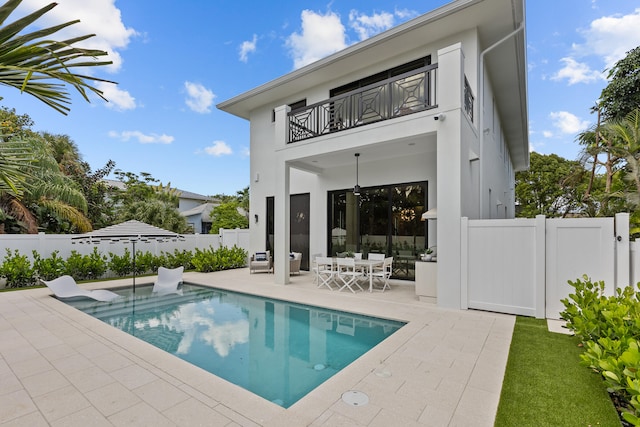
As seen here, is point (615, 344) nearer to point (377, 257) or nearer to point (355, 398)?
point (355, 398)

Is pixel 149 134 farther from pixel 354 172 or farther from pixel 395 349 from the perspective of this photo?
pixel 395 349

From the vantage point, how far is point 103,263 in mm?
10758

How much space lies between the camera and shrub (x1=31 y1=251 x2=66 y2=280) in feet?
31.2

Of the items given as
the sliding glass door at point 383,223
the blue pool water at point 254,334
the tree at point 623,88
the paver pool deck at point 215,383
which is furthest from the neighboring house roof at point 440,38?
the blue pool water at point 254,334

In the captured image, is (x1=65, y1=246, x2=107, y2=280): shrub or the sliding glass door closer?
the sliding glass door

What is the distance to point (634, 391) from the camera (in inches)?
84.1

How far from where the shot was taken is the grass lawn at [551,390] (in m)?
2.81

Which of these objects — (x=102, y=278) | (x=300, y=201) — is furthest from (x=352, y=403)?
(x=102, y=278)

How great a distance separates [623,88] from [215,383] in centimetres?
1832

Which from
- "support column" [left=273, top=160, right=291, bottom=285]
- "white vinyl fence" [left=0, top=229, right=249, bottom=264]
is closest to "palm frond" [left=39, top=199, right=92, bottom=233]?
"white vinyl fence" [left=0, top=229, right=249, bottom=264]

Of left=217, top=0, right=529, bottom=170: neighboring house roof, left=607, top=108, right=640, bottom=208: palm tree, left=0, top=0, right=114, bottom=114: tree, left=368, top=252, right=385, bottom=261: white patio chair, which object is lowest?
left=368, top=252, right=385, bottom=261: white patio chair

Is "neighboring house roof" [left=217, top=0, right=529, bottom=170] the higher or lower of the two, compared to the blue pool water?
higher

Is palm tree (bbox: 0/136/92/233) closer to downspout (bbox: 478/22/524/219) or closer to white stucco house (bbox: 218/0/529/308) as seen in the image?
white stucco house (bbox: 218/0/529/308)

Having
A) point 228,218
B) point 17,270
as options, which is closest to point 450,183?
point 17,270
